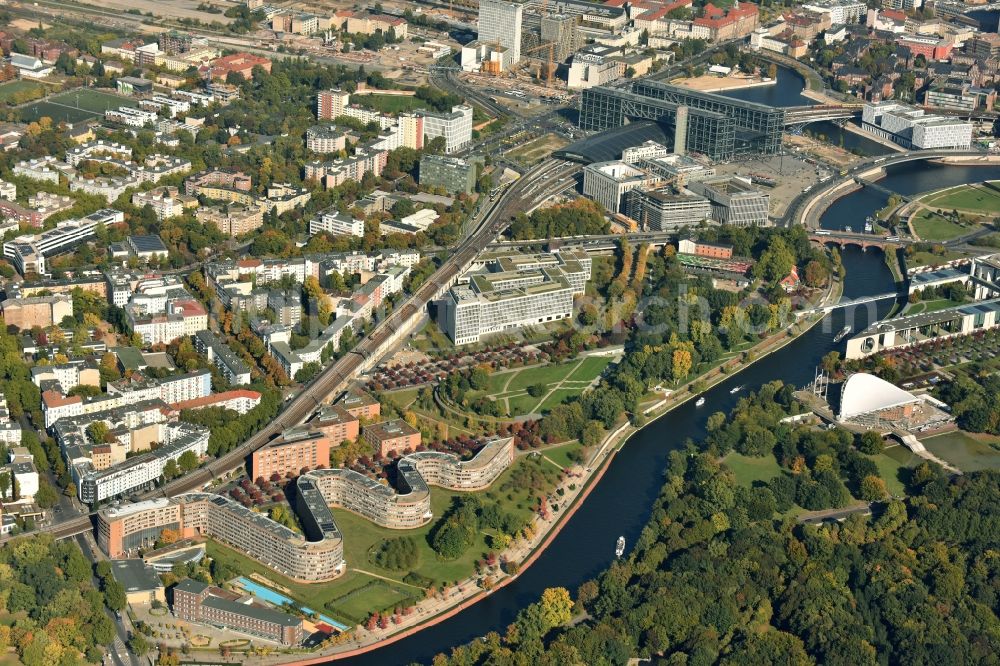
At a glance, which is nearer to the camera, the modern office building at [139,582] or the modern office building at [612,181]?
the modern office building at [139,582]

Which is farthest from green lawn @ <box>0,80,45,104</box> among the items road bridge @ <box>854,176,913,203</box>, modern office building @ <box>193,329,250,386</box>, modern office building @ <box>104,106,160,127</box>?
road bridge @ <box>854,176,913,203</box>

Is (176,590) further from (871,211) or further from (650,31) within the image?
(650,31)

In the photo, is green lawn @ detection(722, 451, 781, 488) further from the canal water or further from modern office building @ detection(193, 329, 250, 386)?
the canal water

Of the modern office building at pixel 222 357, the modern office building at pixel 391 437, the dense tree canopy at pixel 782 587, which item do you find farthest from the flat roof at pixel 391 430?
the dense tree canopy at pixel 782 587

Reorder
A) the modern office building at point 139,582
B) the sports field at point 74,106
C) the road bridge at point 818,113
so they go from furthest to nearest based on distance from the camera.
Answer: the road bridge at point 818,113 → the sports field at point 74,106 → the modern office building at point 139,582

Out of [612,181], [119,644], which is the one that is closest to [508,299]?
[612,181]

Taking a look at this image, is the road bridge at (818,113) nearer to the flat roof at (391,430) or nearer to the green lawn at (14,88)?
the green lawn at (14,88)

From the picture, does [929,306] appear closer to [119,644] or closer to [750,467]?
[750,467]
